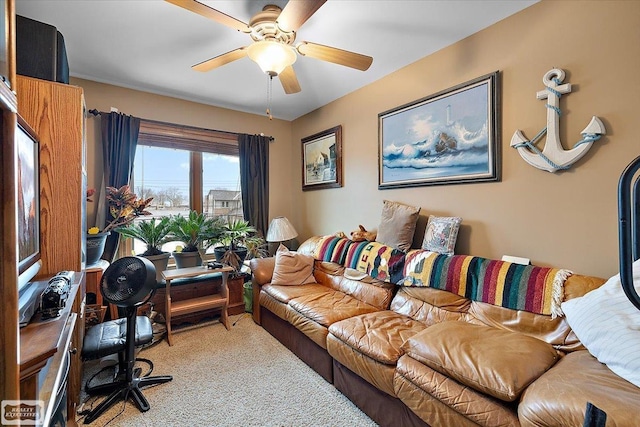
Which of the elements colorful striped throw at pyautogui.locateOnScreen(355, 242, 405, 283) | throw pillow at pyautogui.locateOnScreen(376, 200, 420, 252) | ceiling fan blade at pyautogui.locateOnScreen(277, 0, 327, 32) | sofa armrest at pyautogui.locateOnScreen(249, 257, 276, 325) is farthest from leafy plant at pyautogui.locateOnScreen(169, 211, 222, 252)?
ceiling fan blade at pyautogui.locateOnScreen(277, 0, 327, 32)

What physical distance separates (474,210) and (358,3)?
172 cm

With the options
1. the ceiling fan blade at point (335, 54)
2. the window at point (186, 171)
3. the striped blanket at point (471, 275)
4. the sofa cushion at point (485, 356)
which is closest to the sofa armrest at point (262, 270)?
the striped blanket at point (471, 275)

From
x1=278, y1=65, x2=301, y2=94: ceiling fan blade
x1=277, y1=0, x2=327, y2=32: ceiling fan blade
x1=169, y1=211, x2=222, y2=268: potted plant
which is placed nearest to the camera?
x1=277, y1=0, x2=327, y2=32: ceiling fan blade

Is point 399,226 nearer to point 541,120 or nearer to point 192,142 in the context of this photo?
point 541,120

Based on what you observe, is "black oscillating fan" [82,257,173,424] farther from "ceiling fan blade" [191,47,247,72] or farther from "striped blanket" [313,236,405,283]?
"striped blanket" [313,236,405,283]

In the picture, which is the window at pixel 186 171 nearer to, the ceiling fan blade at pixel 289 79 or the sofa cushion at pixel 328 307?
the ceiling fan blade at pixel 289 79

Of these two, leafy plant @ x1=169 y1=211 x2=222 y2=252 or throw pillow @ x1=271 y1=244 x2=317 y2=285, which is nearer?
throw pillow @ x1=271 y1=244 x2=317 y2=285

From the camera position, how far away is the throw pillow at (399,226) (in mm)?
2480

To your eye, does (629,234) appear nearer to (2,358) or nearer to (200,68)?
(2,358)

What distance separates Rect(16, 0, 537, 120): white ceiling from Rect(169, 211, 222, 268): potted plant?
1.52 metres

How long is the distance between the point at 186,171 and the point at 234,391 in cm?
269

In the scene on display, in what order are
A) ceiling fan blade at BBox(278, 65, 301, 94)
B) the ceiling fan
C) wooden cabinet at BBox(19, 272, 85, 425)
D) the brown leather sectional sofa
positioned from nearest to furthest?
1. wooden cabinet at BBox(19, 272, 85, 425)
2. the brown leather sectional sofa
3. the ceiling fan
4. ceiling fan blade at BBox(278, 65, 301, 94)

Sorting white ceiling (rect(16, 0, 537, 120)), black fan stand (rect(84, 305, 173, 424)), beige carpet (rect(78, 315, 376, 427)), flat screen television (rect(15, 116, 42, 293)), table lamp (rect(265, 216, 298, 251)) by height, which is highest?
white ceiling (rect(16, 0, 537, 120))

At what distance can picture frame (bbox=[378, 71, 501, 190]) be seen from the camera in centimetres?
212
